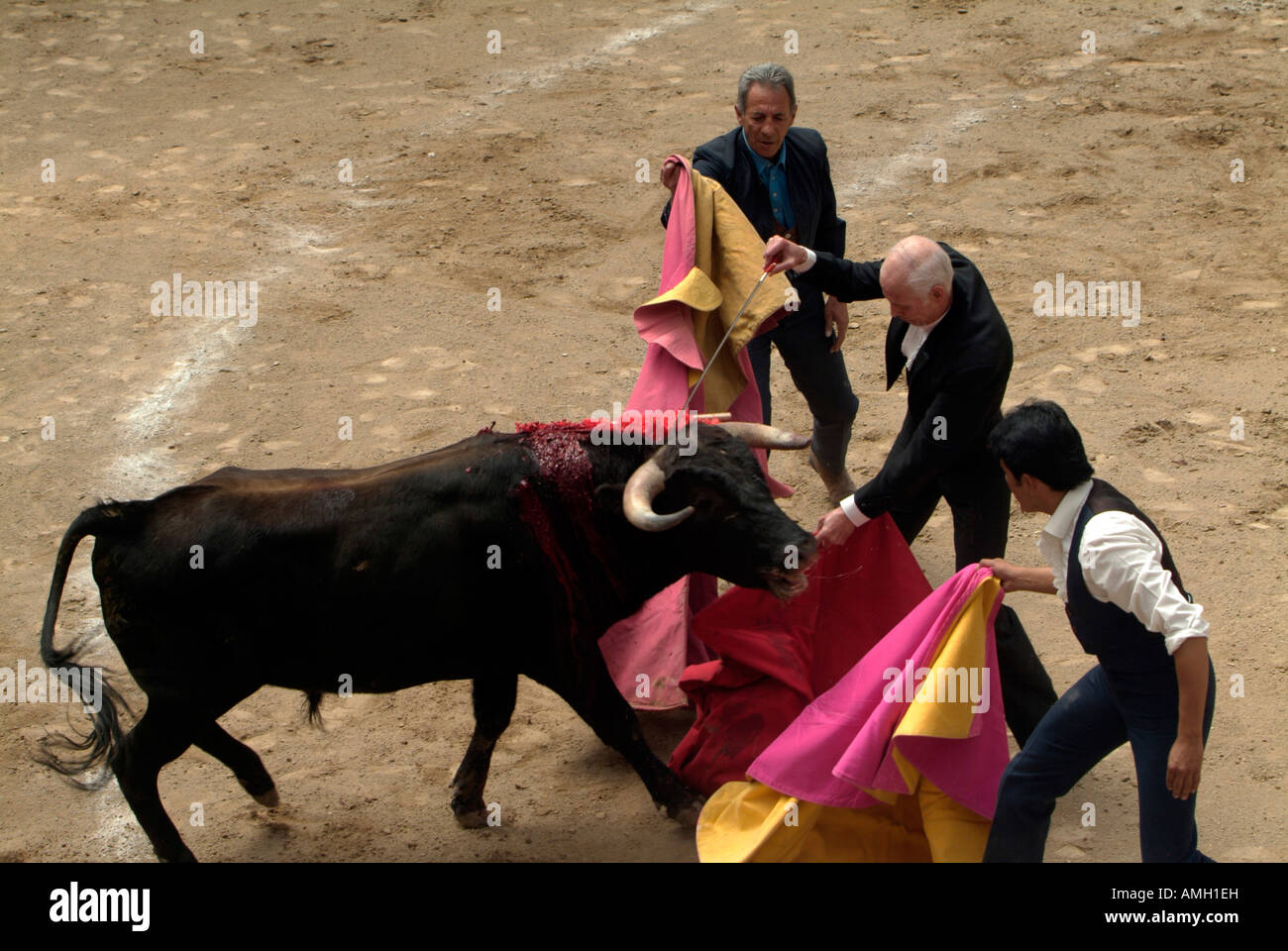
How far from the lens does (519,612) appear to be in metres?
4.59

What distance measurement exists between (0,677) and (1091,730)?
431 cm

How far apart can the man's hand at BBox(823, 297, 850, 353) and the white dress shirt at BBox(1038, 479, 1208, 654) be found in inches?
98.4

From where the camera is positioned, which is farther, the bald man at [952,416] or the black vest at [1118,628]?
the bald man at [952,416]

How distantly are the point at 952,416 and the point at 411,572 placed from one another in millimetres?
1866

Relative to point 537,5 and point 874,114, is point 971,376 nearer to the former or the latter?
point 874,114

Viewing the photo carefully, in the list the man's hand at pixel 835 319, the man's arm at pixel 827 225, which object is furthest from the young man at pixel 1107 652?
the man's arm at pixel 827 225

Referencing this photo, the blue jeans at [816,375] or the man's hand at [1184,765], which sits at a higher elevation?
the blue jeans at [816,375]

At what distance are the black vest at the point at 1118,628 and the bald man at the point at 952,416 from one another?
3.30ft

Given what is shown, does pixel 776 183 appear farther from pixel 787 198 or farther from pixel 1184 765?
pixel 1184 765

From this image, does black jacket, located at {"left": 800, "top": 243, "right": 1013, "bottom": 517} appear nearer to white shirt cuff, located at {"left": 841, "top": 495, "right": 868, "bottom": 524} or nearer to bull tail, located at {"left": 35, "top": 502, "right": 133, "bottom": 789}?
white shirt cuff, located at {"left": 841, "top": 495, "right": 868, "bottom": 524}

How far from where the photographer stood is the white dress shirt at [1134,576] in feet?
10.9
